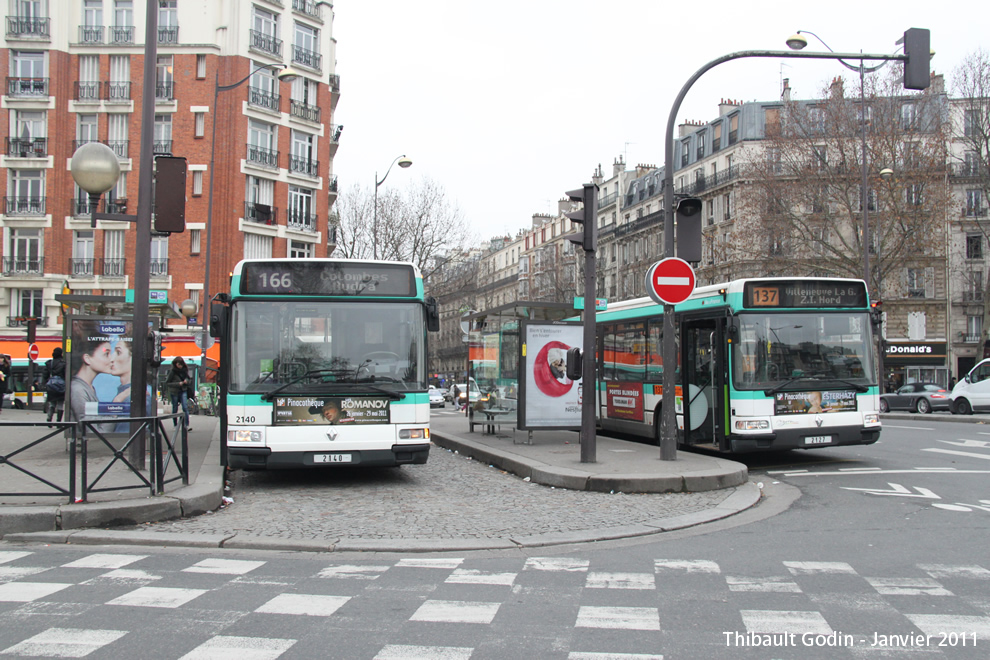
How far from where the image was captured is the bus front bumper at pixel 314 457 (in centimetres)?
916

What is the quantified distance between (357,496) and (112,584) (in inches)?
155

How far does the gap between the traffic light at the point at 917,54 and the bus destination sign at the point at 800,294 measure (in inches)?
114

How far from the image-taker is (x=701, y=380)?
42.7ft

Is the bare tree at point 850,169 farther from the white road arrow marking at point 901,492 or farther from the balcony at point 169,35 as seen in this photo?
the balcony at point 169,35

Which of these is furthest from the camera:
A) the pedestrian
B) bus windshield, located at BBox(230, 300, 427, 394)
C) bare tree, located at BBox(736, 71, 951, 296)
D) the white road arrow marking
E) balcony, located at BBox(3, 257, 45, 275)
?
balcony, located at BBox(3, 257, 45, 275)

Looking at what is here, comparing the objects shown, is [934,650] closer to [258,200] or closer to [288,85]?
[258,200]

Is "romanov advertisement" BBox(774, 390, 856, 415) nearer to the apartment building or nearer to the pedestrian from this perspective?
the pedestrian

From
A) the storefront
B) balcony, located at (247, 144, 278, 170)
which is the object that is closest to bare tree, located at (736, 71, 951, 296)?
the storefront

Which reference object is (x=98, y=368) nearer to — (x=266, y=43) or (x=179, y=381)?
(x=179, y=381)

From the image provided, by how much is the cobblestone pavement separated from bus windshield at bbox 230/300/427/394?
50.2 inches

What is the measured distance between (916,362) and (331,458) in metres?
49.9

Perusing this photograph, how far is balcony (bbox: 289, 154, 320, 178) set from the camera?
143 ft

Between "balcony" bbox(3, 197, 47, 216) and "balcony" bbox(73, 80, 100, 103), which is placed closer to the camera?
"balcony" bbox(3, 197, 47, 216)

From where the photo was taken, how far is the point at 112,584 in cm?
530
